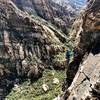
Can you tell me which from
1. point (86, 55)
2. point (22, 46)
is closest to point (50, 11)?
point (22, 46)

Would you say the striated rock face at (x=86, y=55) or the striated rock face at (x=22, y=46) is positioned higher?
the striated rock face at (x=86, y=55)

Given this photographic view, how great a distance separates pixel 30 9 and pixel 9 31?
20056 mm

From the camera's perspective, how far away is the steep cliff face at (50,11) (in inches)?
4016

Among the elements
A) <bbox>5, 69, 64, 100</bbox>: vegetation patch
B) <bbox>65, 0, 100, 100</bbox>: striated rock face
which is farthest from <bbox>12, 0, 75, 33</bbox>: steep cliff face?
<bbox>65, 0, 100, 100</bbox>: striated rock face

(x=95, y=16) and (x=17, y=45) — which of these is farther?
(x=17, y=45)

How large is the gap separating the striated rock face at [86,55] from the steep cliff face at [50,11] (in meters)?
65.3

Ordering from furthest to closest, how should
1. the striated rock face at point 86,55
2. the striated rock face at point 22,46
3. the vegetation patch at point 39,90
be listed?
the striated rock face at point 22,46 → the vegetation patch at point 39,90 → the striated rock face at point 86,55

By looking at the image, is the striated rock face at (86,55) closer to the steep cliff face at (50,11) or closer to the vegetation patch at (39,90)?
the vegetation patch at (39,90)

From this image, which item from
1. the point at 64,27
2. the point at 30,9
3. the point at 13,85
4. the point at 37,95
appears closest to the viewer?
the point at 37,95

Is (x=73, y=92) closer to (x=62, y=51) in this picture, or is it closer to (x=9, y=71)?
(x=9, y=71)

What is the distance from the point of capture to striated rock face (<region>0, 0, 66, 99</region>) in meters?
79.4

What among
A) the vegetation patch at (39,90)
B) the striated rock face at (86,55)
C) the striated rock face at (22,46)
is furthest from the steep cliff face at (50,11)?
Result: the striated rock face at (86,55)

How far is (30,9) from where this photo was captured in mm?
102688

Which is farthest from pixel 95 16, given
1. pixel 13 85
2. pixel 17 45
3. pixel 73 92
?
pixel 17 45
